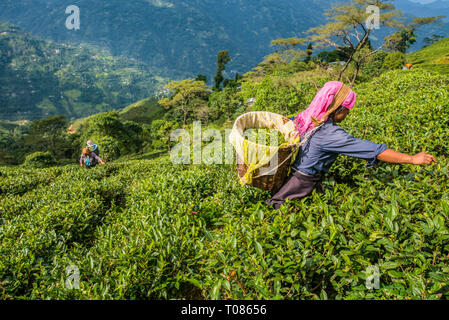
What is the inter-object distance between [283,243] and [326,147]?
3.10 feet

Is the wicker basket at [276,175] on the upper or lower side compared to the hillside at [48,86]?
lower

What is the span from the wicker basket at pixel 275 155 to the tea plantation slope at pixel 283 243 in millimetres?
254

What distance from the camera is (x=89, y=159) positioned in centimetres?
852

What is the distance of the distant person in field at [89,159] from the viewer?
8461 millimetres

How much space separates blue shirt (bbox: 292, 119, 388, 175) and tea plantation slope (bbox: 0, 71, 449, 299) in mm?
319

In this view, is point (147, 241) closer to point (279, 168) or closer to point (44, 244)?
point (279, 168)
